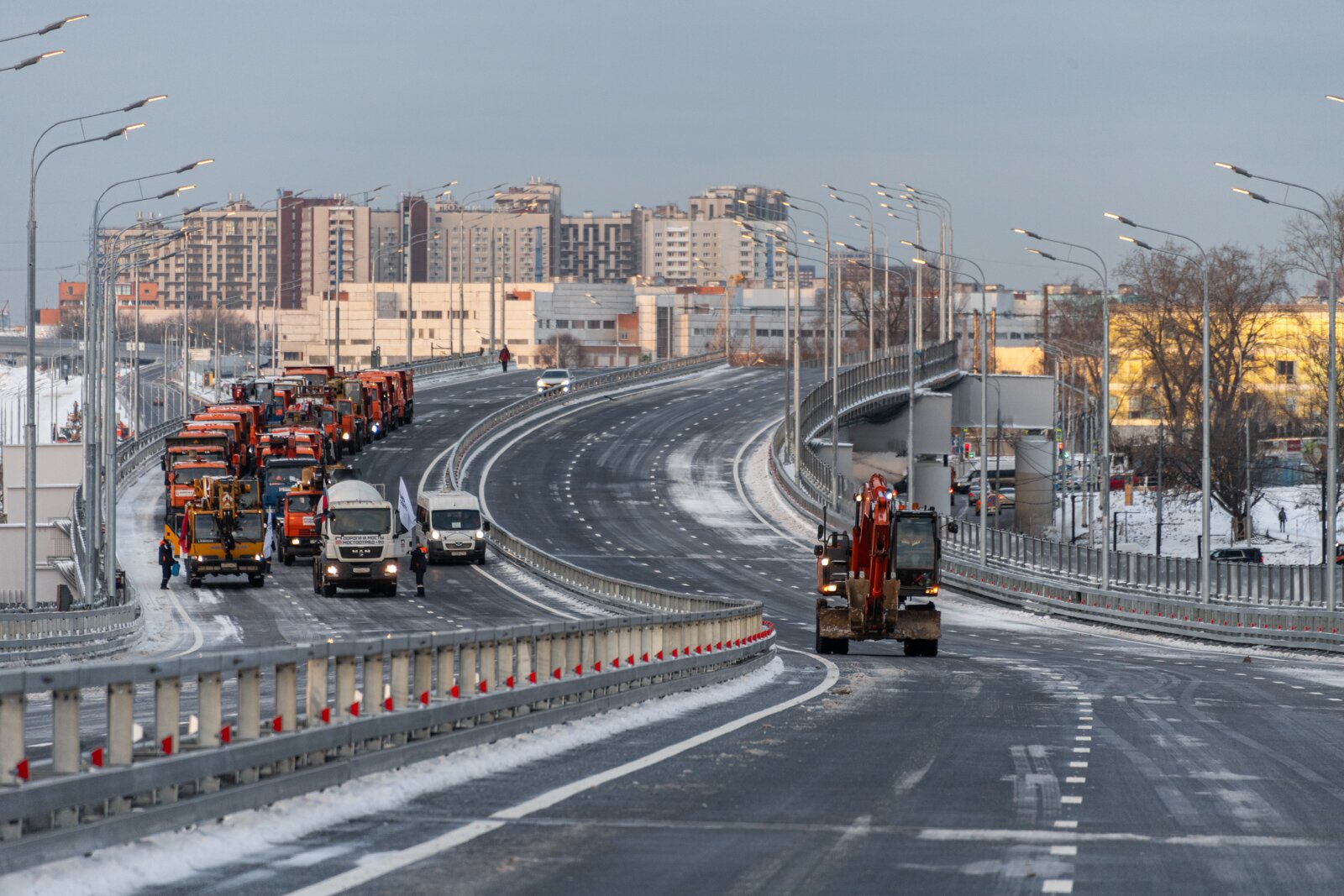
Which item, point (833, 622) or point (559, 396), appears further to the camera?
point (559, 396)

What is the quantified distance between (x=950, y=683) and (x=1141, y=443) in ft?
323

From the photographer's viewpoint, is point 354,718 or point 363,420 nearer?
point 354,718

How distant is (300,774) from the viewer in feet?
42.1

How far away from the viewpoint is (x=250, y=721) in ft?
41.1

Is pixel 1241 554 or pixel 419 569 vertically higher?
pixel 419 569

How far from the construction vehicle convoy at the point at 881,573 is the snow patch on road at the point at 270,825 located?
1909 cm

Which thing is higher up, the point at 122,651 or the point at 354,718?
the point at 354,718

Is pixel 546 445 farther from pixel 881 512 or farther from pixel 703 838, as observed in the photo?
pixel 703 838

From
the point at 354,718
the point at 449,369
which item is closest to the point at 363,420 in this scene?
the point at 449,369

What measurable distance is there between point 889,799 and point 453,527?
53715 millimetres

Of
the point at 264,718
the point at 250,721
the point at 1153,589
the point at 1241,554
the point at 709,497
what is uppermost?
the point at 250,721

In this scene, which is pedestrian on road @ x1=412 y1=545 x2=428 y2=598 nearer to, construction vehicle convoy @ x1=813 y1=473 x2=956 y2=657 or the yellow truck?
the yellow truck

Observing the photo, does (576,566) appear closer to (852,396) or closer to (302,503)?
(302,503)

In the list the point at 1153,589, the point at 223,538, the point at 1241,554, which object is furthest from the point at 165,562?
the point at 1241,554
